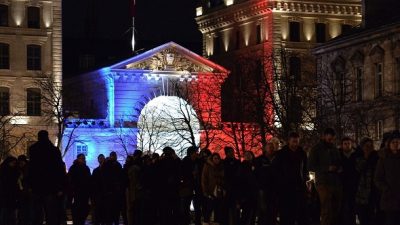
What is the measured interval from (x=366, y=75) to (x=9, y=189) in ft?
146

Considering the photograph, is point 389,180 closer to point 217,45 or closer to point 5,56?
point 5,56

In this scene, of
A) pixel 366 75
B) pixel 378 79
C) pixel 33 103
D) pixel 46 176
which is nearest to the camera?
pixel 46 176

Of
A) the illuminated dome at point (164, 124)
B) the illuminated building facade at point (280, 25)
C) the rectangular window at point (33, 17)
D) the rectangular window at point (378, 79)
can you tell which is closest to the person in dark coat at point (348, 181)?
the rectangular window at point (378, 79)

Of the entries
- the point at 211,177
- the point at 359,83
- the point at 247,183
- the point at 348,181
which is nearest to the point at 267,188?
the point at 247,183

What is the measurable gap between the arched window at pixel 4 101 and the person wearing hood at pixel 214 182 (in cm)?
5819

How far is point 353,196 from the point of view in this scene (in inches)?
1153

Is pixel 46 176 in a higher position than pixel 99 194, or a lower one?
higher

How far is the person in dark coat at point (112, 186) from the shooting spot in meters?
34.3

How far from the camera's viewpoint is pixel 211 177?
3322 centimetres

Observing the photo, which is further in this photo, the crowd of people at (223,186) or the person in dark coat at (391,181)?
the crowd of people at (223,186)

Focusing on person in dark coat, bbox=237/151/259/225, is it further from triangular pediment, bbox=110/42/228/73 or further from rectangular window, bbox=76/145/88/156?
triangular pediment, bbox=110/42/228/73

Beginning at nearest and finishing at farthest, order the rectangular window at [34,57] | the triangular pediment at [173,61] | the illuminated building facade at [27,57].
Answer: the illuminated building facade at [27,57]
the rectangular window at [34,57]
the triangular pediment at [173,61]

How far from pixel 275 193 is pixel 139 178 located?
6747mm

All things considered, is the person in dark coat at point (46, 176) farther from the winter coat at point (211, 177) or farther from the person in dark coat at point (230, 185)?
the winter coat at point (211, 177)
